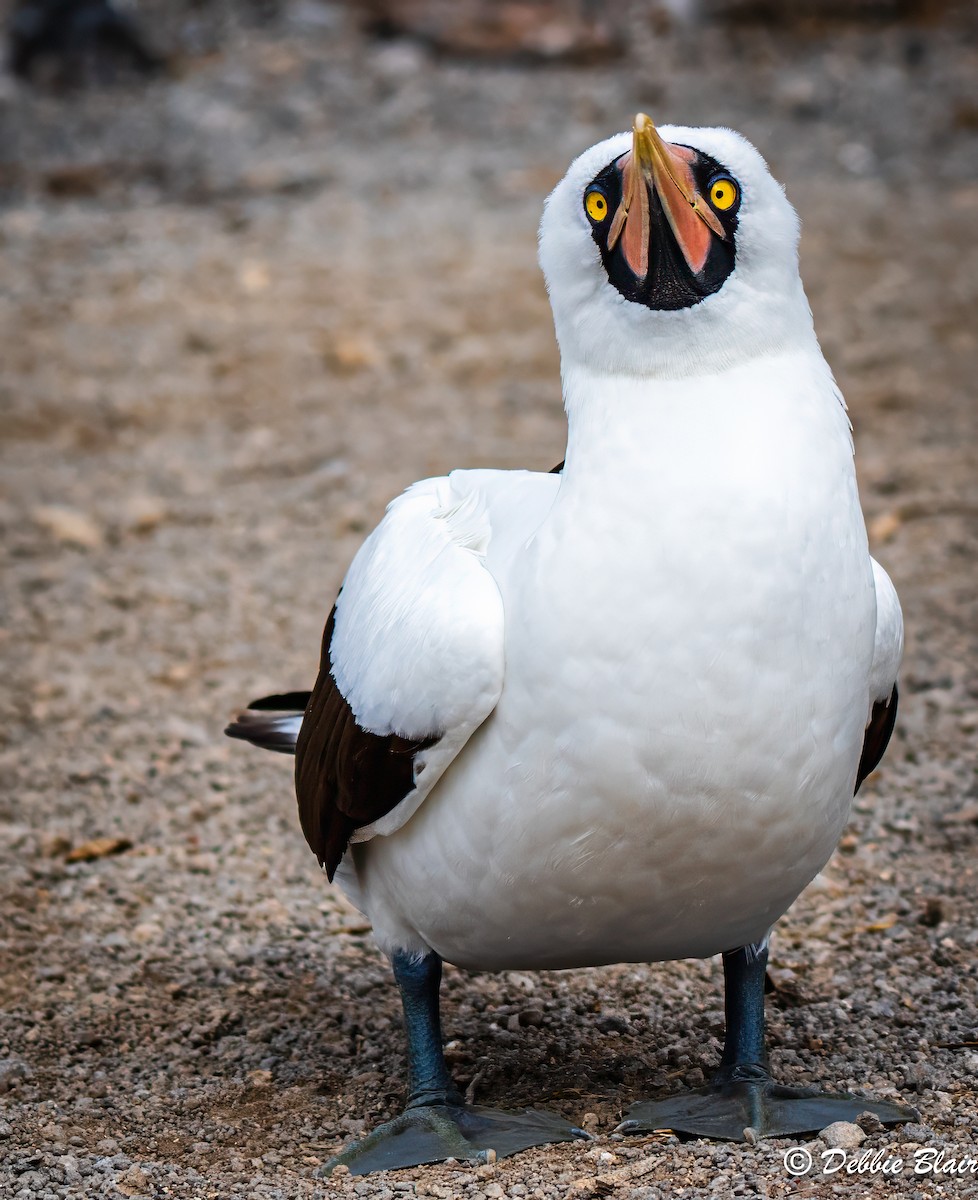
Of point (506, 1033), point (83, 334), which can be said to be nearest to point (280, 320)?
point (83, 334)

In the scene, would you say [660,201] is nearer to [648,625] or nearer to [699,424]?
[699,424]

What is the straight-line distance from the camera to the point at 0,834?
18.5ft

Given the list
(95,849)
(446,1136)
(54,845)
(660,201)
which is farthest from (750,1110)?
(54,845)

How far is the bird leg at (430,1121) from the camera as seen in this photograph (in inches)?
142

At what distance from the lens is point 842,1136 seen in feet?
11.4

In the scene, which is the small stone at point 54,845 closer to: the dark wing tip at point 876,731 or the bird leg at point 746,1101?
the bird leg at point 746,1101

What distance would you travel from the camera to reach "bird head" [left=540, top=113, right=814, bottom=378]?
3.07 metres

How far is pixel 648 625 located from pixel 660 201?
799mm

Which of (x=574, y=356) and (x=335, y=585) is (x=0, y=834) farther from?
(x=574, y=356)

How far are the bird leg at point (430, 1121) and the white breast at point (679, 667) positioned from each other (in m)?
0.57

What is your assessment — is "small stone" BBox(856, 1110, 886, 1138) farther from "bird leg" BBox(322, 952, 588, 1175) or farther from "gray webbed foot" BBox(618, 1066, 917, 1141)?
"bird leg" BBox(322, 952, 588, 1175)

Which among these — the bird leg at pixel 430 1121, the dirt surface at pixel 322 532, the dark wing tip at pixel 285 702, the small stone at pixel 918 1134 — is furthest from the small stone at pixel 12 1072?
the small stone at pixel 918 1134

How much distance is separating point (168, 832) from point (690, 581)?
315 cm

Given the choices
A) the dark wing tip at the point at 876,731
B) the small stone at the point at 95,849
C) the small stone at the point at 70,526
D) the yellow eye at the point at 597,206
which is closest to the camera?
the yellow eye at the point at 597,206
